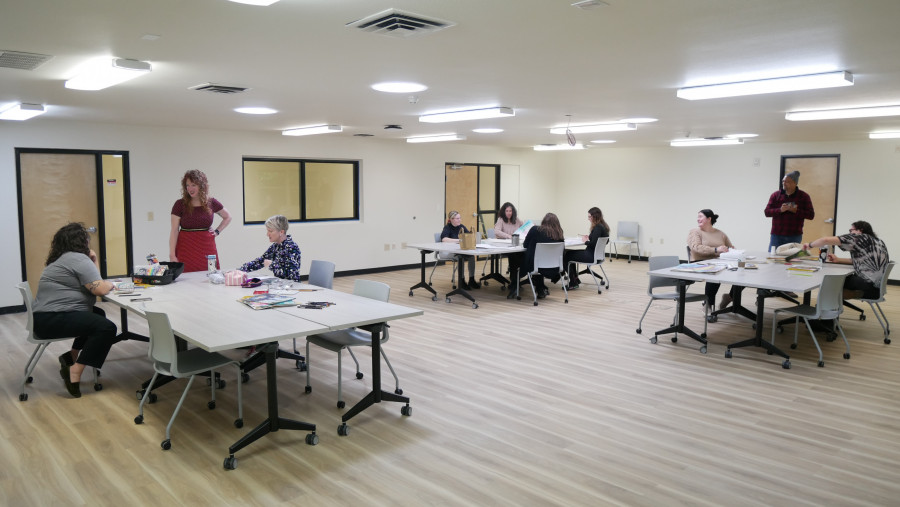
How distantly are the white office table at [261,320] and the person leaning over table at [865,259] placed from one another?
15.5ft

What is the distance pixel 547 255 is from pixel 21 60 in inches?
234

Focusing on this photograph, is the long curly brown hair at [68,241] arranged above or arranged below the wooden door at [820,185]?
below

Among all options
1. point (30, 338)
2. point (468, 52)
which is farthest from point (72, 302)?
point (468, 52)

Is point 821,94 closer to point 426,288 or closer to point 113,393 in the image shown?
point 426,288

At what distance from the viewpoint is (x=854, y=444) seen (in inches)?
148

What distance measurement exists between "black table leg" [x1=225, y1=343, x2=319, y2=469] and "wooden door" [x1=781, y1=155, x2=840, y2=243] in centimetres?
1020

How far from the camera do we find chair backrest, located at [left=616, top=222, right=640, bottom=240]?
513 inches

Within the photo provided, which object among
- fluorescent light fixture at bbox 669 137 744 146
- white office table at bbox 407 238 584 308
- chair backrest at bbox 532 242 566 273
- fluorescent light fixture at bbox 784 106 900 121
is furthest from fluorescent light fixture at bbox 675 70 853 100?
fluorescent light fixture at bbox 669 137 744 146

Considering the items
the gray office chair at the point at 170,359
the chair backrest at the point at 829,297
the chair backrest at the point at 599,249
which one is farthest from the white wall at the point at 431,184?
the chair backrest at the point at 829,297

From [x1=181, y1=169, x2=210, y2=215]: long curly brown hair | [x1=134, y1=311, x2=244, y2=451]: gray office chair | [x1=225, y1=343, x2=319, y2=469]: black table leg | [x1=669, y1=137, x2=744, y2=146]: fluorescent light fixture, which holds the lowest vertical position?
[x1=225, y1=343, x2=319, y2=469]: black table leg

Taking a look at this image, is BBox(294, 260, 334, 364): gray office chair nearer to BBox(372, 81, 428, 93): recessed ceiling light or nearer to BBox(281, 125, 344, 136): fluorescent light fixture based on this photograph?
BBox(372, 81, 428, 93): recessed ceiling light

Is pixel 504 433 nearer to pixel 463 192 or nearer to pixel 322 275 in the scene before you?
pixel 322 275

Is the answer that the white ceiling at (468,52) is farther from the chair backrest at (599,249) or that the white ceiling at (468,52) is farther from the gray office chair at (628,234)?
the gray office chair at (628,234)

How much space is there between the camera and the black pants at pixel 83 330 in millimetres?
→ 4508
